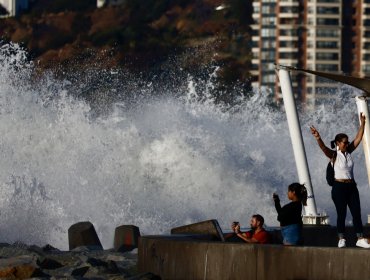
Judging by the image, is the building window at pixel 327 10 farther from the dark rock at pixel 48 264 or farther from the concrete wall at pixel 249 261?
the concrete wall at pixel 249 261

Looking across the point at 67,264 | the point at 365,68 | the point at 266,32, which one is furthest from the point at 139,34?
the point at 67,264

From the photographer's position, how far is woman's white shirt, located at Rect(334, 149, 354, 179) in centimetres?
1590

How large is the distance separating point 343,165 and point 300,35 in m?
107

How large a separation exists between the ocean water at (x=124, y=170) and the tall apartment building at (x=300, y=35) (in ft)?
253

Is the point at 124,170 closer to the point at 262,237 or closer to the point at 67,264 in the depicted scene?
the point at 67,264

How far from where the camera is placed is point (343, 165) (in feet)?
52.2

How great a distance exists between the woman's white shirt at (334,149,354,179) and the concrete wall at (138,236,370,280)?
150 centimetres

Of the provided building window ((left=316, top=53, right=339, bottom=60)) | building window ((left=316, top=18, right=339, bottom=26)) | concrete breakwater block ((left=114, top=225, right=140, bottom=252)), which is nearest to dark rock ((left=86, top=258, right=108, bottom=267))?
concrete breakwater block ((left=114, top=225, right=140, bottom=252))

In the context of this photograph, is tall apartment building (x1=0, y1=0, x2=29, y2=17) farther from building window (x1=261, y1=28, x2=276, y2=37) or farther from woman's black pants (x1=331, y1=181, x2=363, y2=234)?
woman's black pants (x1=331, y1=181, x2=363, y2=234)

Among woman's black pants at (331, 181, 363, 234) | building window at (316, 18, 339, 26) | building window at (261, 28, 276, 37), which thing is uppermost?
building window at (316, 18, 339, 26)

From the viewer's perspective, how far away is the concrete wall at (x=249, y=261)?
46.5 ft

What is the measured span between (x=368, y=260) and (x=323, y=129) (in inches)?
1234

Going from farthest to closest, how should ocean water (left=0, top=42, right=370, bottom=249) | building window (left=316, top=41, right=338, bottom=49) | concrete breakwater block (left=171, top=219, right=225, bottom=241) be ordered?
building window (left=316, top=41, right=338, bottom=49) < ocean water (left=0, top=42, right=370, bottom=249) < concrete breakwater block (left=171, top=219, right=225, bottom=241)

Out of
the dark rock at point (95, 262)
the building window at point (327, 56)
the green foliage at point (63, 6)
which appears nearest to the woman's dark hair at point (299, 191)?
the dark rock at point (95, 262)
